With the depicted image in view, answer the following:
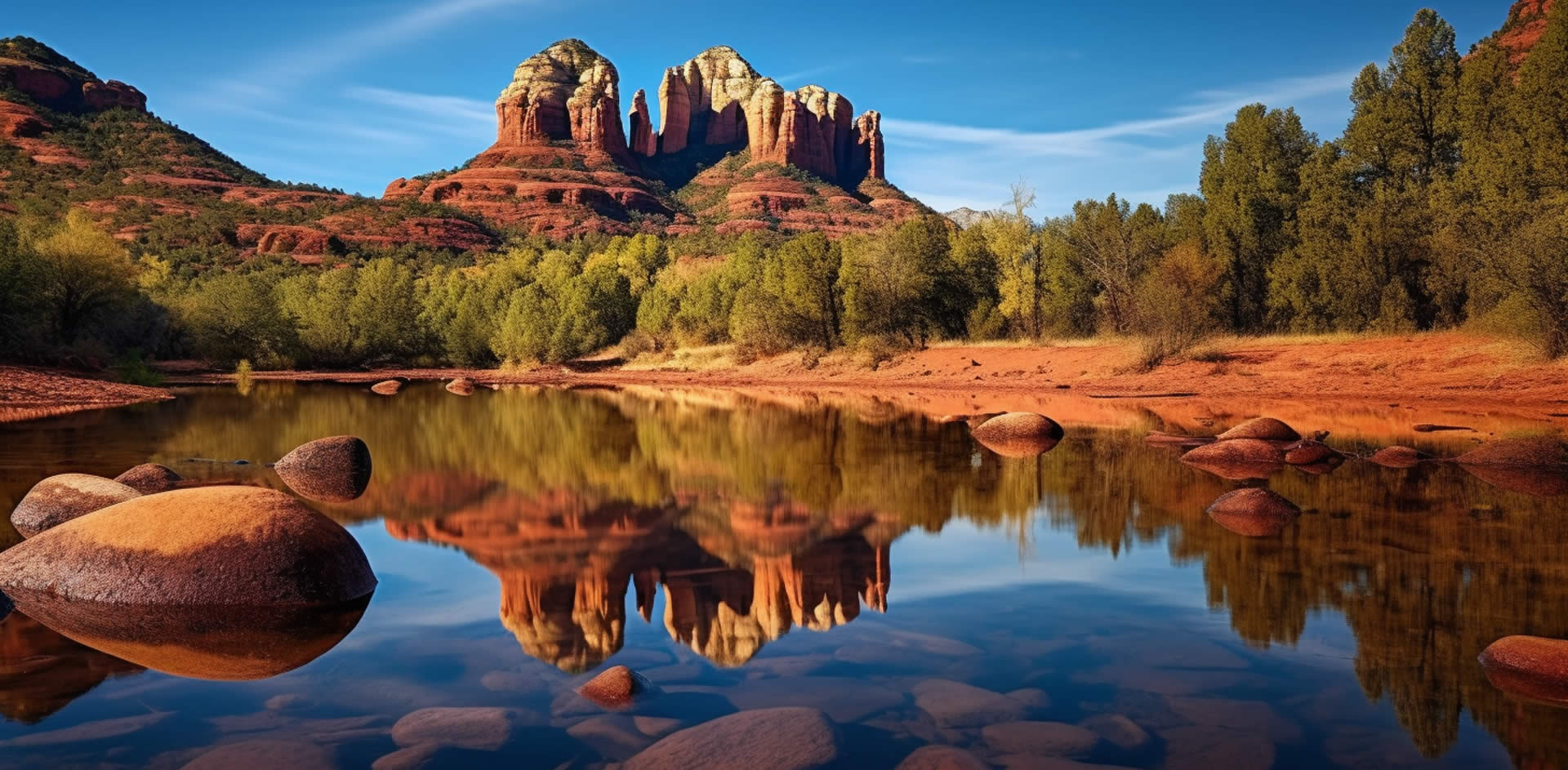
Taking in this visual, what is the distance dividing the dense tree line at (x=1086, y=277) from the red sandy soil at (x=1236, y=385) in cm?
139

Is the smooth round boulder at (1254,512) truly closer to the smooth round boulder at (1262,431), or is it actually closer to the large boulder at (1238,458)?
the large boulder at (1238,458)

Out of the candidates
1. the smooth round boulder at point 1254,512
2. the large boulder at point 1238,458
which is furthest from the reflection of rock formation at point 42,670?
the large boulder at point 1238,458

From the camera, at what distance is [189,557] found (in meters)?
8.38

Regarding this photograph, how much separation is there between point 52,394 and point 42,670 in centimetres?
3141

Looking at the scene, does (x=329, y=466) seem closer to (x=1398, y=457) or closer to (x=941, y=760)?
(x=941, y=760)

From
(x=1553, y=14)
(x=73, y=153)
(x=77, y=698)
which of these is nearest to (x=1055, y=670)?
(x=77, y=698)

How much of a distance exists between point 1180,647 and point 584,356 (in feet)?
195

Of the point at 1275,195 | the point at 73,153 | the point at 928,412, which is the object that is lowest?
the point at 928,412

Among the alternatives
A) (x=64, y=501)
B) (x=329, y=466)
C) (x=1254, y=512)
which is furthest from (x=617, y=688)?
(x=329, y=466)

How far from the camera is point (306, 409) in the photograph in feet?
107

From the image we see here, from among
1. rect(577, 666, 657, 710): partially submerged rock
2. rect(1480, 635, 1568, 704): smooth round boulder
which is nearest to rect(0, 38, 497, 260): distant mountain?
rect(577, 666, 657, 710): partially submerged rock

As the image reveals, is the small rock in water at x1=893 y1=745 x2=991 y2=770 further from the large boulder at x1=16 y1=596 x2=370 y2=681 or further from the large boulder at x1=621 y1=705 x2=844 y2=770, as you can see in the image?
the large boulder at x1=16 y1=596 x2=370 y2=681

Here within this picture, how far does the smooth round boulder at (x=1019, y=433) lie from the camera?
20672 millimetres

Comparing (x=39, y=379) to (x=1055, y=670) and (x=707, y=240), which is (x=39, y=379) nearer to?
(x=1055, y=670)
